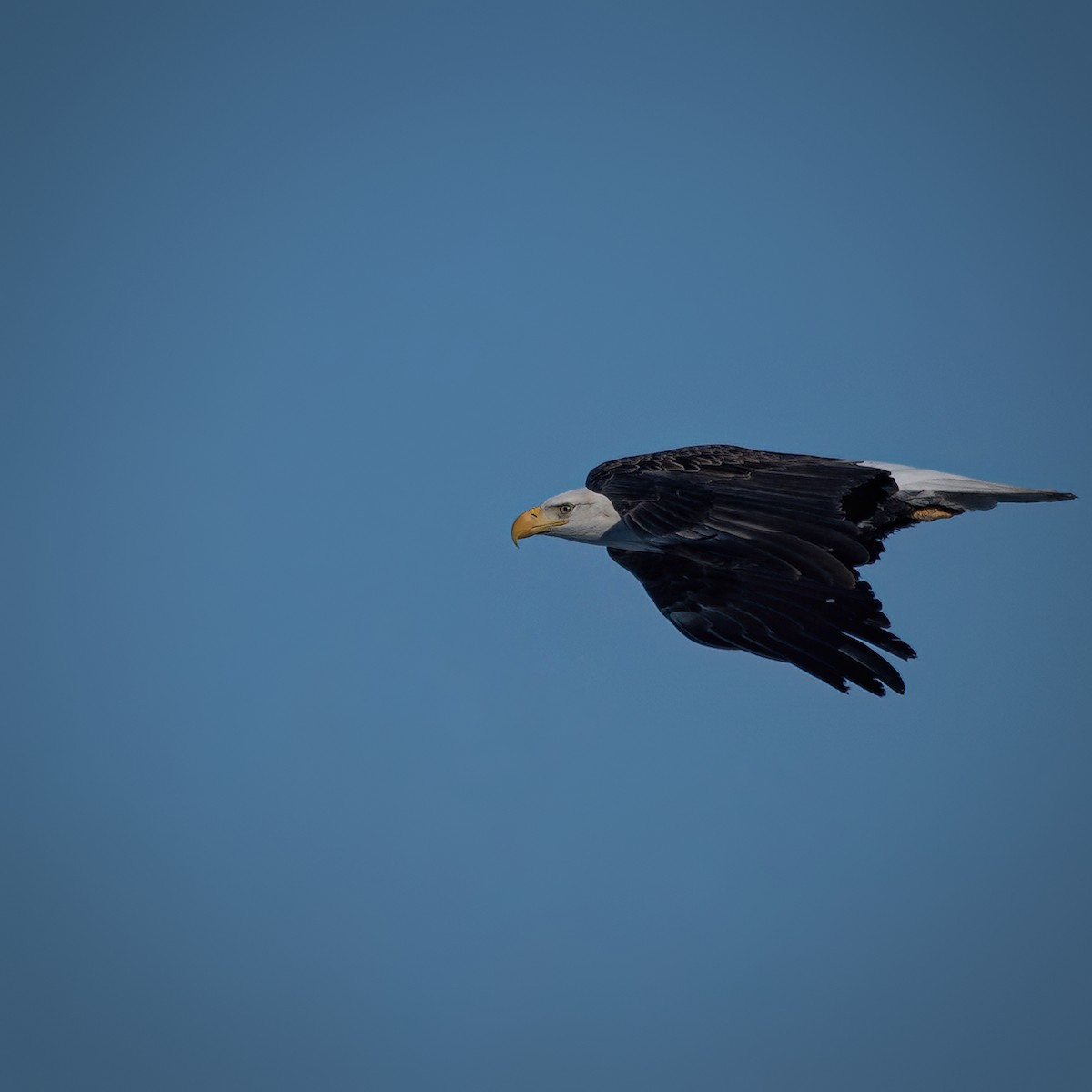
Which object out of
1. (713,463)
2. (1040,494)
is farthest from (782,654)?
(1040,494)

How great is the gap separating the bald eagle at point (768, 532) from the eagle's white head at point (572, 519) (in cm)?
1

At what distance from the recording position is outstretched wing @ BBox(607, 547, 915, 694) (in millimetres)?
9516

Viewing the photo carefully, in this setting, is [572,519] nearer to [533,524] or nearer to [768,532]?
[533,524]

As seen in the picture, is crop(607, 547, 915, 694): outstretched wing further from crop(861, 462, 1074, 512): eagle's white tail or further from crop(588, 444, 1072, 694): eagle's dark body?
crop(861, 462, 1074, 512): eagle's white tail

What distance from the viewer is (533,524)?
1139 cm

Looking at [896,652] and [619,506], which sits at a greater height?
[619,506]

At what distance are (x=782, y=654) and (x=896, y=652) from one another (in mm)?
798

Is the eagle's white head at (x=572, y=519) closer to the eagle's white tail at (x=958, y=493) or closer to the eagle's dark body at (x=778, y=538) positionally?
the eagle's dark body at (x=778, y=538)

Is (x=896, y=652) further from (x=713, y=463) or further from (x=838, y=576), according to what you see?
(x=713, y=463)

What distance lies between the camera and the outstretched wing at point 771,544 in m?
9.07

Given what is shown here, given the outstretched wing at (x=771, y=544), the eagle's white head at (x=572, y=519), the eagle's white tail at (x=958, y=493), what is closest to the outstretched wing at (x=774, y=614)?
the outstretched wing at (x=771, y=544)

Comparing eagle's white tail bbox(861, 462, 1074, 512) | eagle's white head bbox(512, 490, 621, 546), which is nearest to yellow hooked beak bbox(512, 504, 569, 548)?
eagle's white head bbox(512, 490, 621, 546)

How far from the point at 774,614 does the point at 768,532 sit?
1299 millimetres

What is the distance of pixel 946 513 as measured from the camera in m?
10.9
